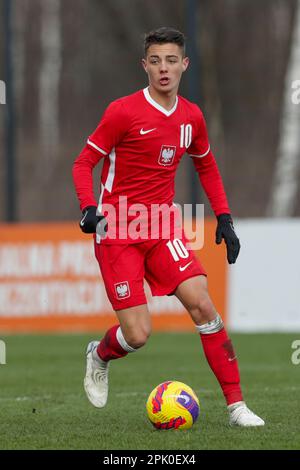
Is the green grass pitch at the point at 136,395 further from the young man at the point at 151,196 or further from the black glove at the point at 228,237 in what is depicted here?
the black glove at the point at 228,237

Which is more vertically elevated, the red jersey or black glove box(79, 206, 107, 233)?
the red jersey

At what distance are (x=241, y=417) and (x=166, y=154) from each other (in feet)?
5.66

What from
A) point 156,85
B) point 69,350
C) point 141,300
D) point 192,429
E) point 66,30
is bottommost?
point 69,350

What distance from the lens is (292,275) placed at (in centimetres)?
1554

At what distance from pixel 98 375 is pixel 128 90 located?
21811 mm

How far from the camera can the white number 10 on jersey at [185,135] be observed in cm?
751

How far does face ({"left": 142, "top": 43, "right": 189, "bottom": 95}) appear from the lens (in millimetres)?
7277

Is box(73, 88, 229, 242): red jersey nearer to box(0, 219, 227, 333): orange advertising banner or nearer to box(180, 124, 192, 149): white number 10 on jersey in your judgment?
box(180, 124, 192, 149): white number 10 on jersey

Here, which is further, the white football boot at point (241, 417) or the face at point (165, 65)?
the face at point (165, 65)

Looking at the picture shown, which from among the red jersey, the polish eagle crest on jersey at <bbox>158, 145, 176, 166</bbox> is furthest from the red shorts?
the polish eagle crest on jersey at <bbox>158, 145, 176, 166</bbox>

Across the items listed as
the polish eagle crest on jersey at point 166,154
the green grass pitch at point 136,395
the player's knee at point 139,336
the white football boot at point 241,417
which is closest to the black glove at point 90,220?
the polish eagle crest on jersey at point 166,154
